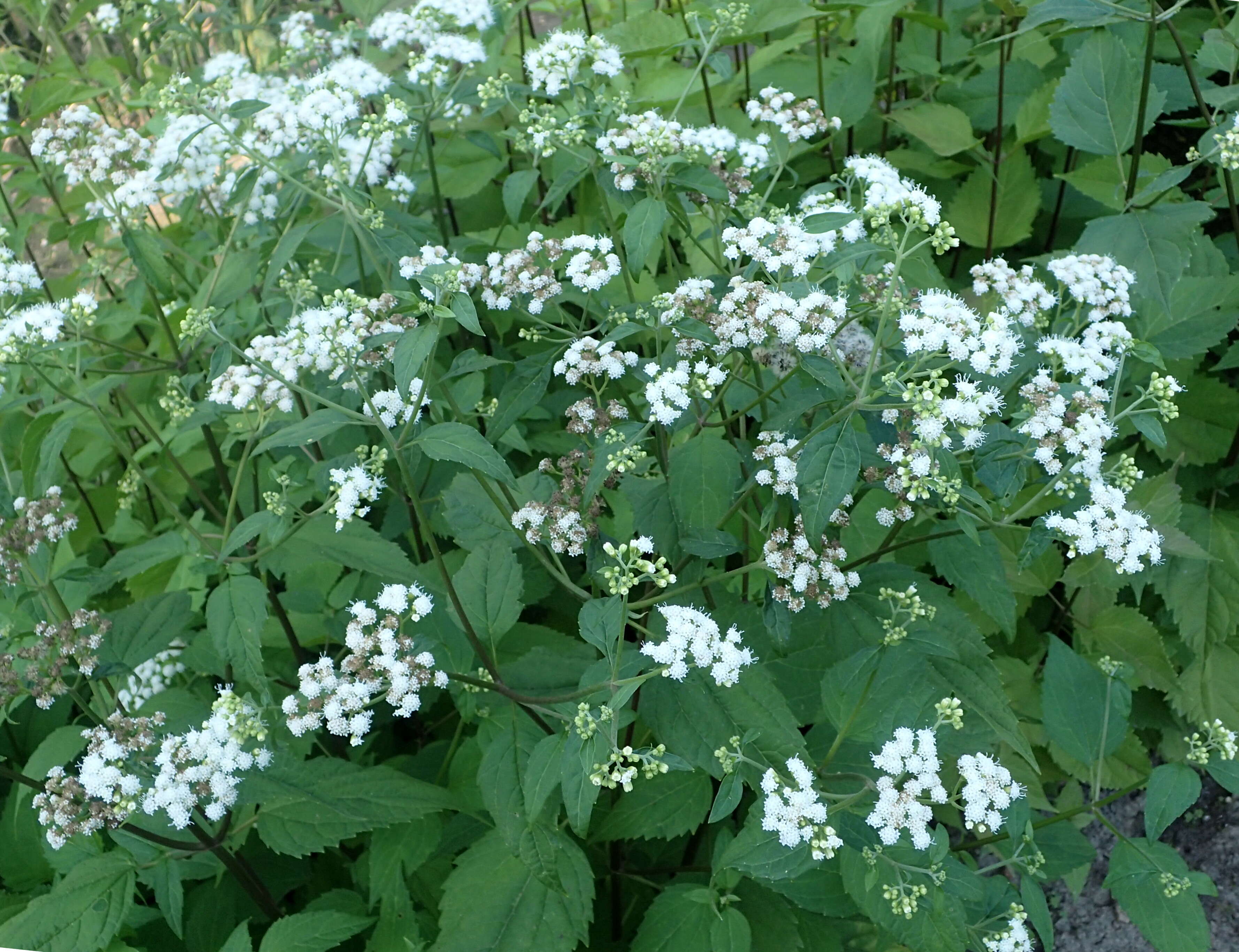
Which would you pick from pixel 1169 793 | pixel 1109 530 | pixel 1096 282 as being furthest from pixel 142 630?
pixel 1096 282

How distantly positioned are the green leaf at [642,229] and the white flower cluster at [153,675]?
6.97 feet

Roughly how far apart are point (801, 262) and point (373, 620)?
1.34m

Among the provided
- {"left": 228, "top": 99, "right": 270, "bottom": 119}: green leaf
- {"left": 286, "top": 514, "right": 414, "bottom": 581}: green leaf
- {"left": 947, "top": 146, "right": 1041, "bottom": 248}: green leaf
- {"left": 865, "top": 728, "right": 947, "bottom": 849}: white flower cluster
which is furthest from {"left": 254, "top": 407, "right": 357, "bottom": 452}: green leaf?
{"left": 947, "top": 146, "right": 1041, "bottom": 248}: green leaf

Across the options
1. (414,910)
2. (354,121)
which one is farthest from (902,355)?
(354,121)

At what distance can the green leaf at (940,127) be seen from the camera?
3990 millimetres

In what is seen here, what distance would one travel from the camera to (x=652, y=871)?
3076 mm

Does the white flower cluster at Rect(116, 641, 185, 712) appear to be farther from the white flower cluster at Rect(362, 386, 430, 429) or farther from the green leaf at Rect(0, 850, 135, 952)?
the white flower cluster at Rect(362, 386, 430, 429)

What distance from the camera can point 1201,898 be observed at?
3.54 meters

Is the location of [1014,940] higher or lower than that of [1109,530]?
lower

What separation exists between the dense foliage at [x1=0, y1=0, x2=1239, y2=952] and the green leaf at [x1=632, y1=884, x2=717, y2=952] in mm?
11

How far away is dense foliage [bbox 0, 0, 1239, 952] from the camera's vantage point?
86.8 inches

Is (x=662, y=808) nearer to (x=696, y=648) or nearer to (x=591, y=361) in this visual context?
(x=696, y=648)

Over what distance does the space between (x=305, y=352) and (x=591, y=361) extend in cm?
70

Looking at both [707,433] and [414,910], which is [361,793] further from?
[707,433]
